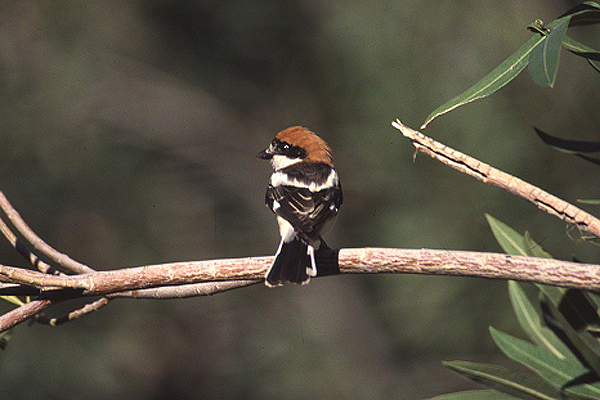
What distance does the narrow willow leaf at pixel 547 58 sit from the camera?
97 centimetres

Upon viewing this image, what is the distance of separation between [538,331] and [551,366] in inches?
6.3

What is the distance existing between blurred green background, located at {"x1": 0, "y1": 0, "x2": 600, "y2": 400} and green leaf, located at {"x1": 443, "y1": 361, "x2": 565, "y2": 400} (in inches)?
89.7

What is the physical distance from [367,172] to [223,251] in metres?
1.44

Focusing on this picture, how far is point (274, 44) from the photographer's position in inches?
193

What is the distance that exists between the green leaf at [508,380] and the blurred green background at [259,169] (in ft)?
7.47

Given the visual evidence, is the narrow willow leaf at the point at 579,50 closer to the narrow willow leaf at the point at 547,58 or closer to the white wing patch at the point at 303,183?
the narrow willow leaf at the point at 547,58

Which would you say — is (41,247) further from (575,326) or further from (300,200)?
(575,326)

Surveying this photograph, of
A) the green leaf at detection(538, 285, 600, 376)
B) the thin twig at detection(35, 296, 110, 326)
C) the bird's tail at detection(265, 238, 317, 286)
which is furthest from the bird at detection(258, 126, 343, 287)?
the green leaf at detection(538, 285, 600, 376)

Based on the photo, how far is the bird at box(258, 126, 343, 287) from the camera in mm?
1543

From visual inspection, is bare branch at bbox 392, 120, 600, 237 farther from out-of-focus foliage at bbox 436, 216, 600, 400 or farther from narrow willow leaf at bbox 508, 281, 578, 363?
narrow willow leaf at bbox 508, 281, 578, 363

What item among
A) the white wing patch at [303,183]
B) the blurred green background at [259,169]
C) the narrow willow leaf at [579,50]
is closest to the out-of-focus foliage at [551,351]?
the narrow willow leaf at [579,50]

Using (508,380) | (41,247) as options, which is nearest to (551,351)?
(508,380)

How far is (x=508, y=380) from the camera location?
140cm

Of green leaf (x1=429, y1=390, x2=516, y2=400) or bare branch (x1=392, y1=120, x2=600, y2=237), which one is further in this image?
green leaf (x1=429, y1=390, x2=516, y2=400)
